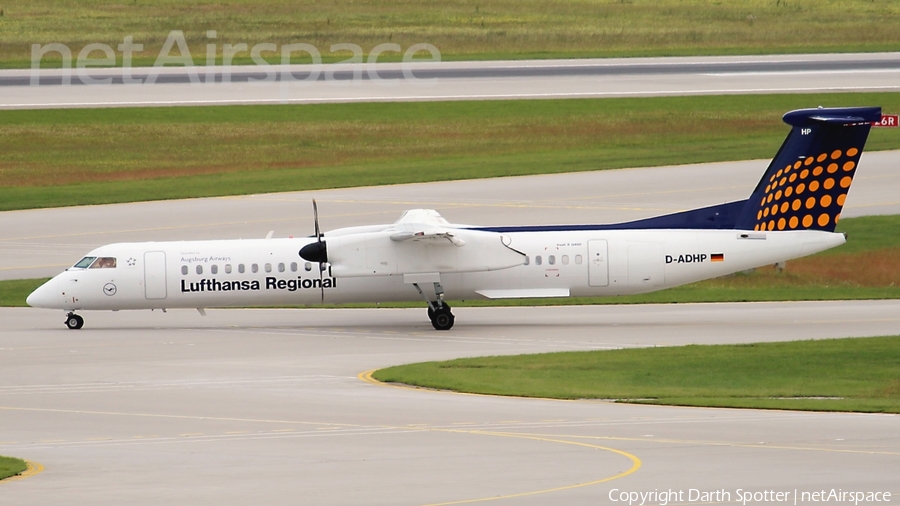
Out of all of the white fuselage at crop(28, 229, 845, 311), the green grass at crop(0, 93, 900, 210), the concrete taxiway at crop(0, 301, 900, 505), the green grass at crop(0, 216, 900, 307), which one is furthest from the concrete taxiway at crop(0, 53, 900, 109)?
the concrete taxiway at crop(0, 301, 900, 505)

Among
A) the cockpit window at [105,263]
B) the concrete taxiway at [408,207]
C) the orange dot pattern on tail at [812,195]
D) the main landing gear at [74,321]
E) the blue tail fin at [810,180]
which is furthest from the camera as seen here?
the concrete taxiway at [408,207]

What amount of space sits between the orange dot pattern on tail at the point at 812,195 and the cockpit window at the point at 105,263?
1534 centimetres

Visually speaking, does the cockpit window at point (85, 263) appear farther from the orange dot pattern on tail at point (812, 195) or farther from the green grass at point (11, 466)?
the orange dot pattern on tail at point (812, 195)

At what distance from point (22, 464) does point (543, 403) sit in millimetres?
8442

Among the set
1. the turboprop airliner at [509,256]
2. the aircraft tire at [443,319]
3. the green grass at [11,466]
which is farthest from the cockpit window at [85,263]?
the green grass at [11,466]

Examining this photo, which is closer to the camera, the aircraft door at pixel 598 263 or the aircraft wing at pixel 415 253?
the aircraft wing at pixel 415 253

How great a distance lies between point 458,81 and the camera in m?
63.7

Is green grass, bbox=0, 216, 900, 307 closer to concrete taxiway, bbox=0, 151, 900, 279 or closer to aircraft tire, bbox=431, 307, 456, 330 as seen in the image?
concrete taxiway, bbox=0, 151, 900, 279

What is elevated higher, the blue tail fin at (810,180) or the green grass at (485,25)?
the green grass at (485,25)

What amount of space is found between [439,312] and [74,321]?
8970 millimetres

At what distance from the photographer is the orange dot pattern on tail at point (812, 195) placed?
98.0ft

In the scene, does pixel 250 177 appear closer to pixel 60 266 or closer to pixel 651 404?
pixel 60 266

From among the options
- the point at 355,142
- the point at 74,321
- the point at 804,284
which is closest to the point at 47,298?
the point at 74,321

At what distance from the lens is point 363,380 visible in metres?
23.3
